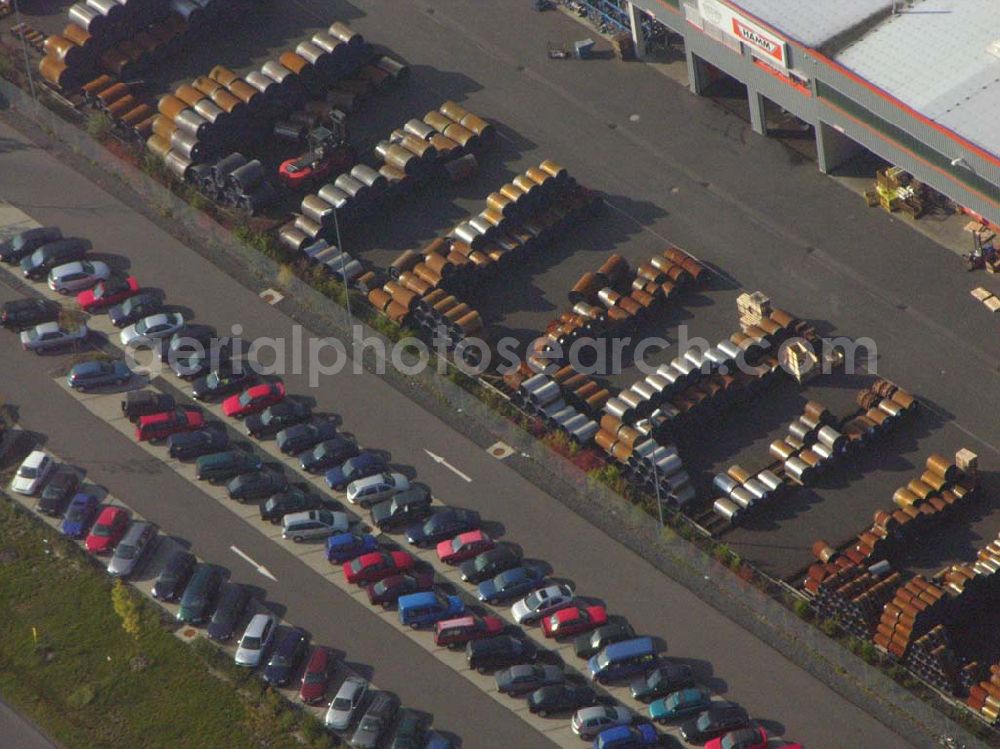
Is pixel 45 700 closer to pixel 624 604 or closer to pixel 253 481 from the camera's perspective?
pixel 253 481

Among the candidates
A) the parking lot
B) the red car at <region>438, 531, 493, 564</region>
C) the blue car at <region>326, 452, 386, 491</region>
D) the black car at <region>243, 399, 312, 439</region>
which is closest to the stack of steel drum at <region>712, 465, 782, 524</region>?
the parking lot

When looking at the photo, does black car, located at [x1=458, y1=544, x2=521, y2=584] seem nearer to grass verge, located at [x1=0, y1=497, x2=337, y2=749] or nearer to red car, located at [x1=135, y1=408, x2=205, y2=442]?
grass verge, located at [x1=0, y1=497, x2=337, y2=749]

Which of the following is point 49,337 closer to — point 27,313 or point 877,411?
point 27,313

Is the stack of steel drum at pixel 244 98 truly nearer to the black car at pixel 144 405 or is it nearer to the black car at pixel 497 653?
the black car at pixel 144 405

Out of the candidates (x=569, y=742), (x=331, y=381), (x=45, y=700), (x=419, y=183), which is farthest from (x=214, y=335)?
(x=569, y=742)

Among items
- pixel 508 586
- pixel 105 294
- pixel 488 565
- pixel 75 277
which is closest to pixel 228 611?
pixel 488 565
